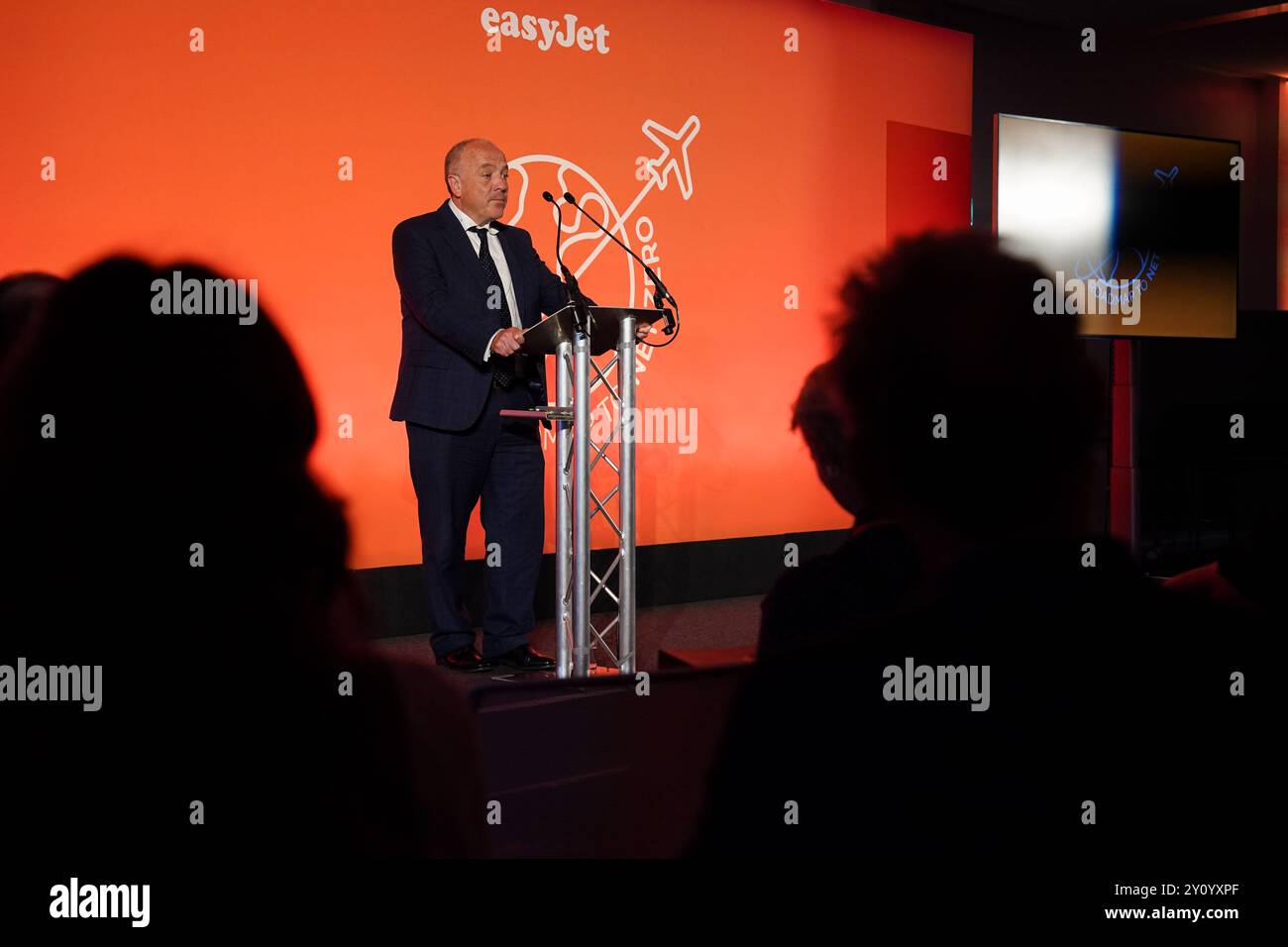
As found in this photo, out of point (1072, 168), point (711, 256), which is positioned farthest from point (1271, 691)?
point (711, 256)

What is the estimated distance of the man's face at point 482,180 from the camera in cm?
323

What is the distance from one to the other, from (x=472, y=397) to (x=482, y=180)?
0.64 metres

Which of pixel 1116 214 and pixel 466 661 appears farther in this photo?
pixel 466 661

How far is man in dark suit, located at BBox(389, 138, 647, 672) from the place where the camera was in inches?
127

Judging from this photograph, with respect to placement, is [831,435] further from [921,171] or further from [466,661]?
[921,171]

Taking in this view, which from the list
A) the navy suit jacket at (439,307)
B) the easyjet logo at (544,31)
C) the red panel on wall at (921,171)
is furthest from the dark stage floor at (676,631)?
the easyjet logo at (544,31)

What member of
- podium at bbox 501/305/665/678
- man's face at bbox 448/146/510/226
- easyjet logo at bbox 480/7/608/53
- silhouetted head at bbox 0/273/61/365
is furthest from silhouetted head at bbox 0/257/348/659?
easyjet logo at bbox 480/7/608/53

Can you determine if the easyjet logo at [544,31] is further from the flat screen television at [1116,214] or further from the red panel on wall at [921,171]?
the flat screen television at [1116,214]

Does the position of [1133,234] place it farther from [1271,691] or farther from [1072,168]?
[1271,691]

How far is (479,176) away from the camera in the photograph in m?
3.24

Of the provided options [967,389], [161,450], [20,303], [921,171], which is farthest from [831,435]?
[921,171]

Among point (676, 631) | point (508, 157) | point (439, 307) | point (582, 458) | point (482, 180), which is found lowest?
point (676, 631)

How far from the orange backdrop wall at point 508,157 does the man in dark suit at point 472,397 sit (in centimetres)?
32

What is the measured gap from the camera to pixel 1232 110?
512cm
